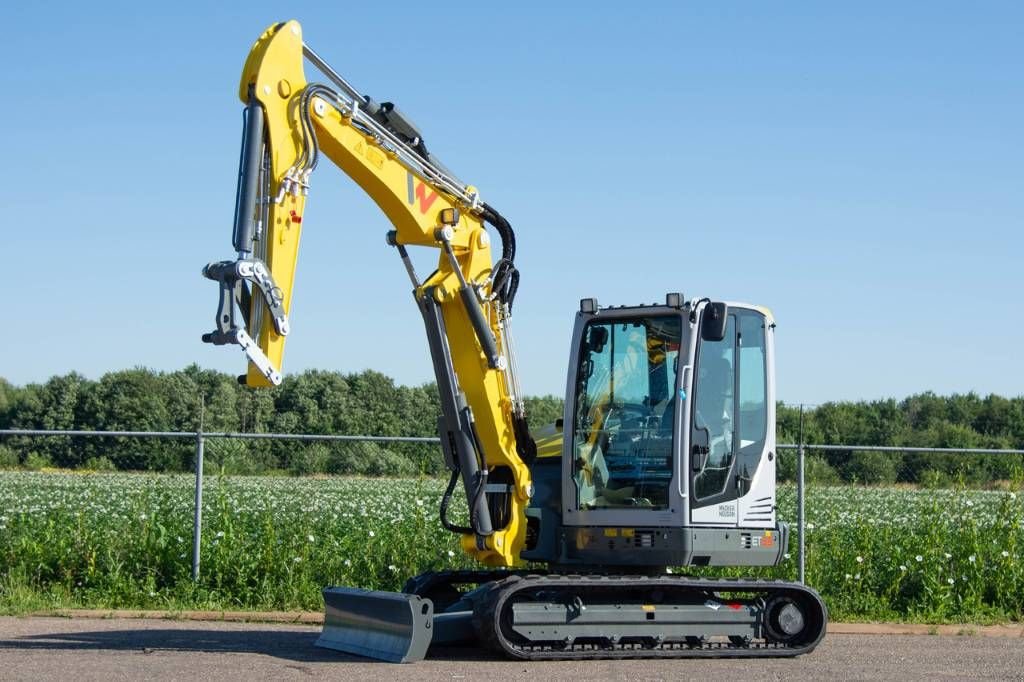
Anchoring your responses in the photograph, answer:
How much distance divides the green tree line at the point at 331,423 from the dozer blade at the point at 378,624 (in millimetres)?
3753

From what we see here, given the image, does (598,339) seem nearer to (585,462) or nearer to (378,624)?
(585,462)

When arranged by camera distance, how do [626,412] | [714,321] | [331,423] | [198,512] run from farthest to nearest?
[331,423], [198,512], [626,412], [714,321]

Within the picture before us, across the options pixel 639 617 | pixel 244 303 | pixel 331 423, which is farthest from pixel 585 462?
pixel 331 423

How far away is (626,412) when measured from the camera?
1074 cm

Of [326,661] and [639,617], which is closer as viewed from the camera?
[326,661]

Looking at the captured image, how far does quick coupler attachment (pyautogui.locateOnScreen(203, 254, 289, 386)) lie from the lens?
9.01m

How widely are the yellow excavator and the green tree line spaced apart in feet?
10.8

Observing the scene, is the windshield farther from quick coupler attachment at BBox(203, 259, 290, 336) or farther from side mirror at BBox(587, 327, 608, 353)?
quick coupler attachment at BBox(203, 259, 290, 336)

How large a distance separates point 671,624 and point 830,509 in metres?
5.34

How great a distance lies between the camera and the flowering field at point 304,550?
13.6m

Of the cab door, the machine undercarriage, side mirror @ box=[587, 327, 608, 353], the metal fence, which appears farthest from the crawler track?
the metal fence

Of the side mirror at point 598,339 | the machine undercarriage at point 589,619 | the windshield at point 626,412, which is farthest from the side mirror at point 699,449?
the side mirror at point 598,339

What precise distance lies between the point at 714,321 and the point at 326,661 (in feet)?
12.4

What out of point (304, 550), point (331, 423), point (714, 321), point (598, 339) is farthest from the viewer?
point (331, 423)
